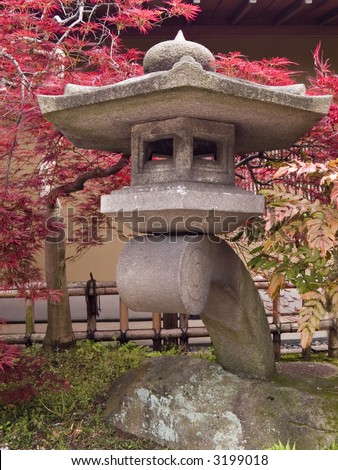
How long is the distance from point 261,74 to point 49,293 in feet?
7.33

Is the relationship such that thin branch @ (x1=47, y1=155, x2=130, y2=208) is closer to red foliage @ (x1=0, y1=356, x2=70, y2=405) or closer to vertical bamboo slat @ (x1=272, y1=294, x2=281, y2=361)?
red foliage @ (x1=0, y1=356, x2=70, y2=405)

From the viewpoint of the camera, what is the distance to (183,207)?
2633 millimetres

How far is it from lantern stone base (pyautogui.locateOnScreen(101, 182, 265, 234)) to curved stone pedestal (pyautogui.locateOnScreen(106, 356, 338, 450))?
1107mm

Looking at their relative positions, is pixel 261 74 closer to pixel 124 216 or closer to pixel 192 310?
pixel 124 216

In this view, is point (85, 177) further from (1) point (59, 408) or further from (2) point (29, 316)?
(2) point (29, 316)

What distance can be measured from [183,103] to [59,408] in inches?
98.9

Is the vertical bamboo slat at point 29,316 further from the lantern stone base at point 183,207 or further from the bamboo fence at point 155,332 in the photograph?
the lantern stone base at point 183,207

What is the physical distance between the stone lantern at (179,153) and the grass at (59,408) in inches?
41.4

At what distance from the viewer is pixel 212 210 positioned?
2775mm

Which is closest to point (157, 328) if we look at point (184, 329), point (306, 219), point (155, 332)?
point (155, 332)

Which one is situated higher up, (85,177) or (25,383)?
(85,177)

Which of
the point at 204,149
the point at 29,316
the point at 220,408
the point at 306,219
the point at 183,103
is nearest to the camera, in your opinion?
the point at 183,103

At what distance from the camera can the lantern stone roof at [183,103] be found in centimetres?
230

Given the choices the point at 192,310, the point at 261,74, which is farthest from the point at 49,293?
the point at 261,74
